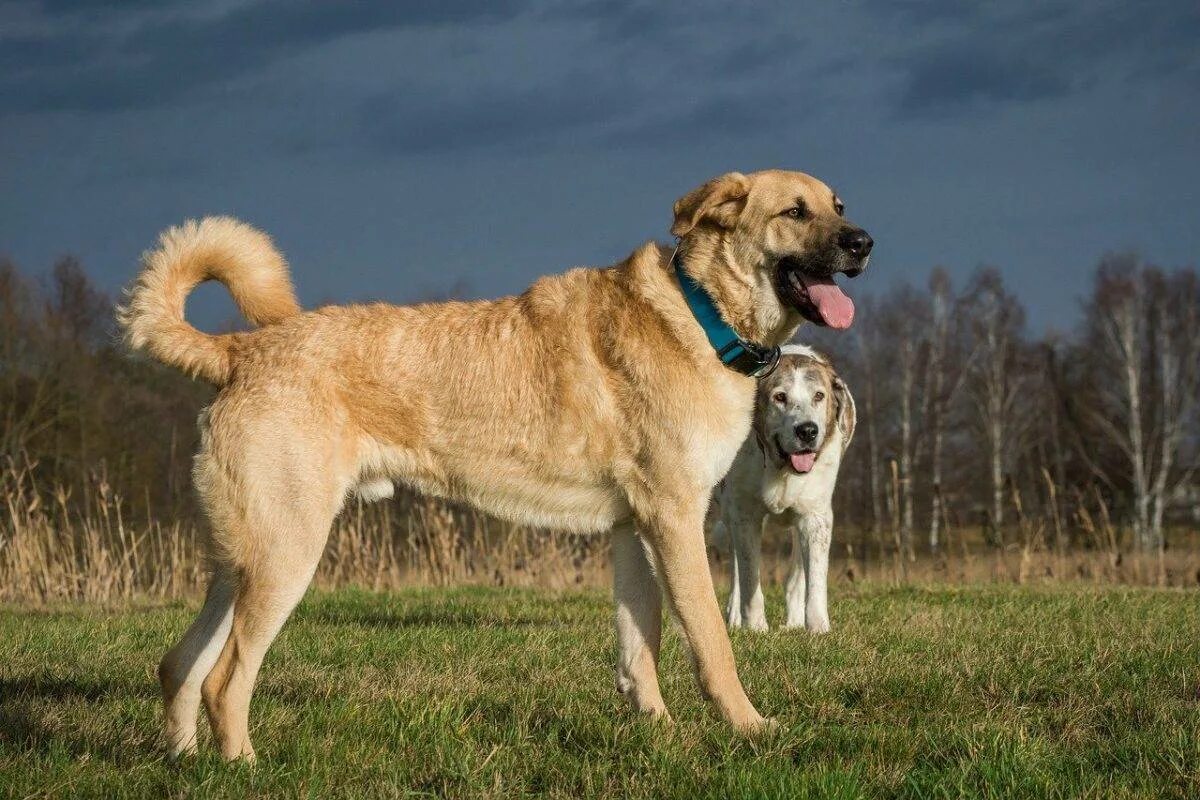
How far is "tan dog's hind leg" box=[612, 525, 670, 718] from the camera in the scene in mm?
4512

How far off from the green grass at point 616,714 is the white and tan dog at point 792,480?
66 cm

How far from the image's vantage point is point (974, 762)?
12.1 ft

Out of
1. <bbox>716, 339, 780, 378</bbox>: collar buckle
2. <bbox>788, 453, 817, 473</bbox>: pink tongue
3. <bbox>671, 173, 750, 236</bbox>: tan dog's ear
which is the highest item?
<bbox>671, 173, 750, 236</bbox>: tan dog's ear

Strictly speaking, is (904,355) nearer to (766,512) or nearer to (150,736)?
(766,512)

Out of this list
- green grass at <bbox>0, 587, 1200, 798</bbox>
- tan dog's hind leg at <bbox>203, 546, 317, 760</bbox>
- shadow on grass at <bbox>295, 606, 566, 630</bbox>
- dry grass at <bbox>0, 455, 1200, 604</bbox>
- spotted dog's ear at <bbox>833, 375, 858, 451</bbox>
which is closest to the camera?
green grass at <bbox>0, 587, 1200, 798</bbox>

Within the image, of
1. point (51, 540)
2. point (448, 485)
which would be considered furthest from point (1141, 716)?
point (51, 540)

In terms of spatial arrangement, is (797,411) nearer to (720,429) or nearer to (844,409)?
(844,409)

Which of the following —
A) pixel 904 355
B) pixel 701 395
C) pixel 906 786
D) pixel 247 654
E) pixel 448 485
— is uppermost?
pixel 904 355

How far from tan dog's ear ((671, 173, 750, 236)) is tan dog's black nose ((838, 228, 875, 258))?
0.41 meters

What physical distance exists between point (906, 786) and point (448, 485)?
1.88m

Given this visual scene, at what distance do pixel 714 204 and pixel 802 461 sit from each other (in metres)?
3.36

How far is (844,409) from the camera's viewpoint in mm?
8211

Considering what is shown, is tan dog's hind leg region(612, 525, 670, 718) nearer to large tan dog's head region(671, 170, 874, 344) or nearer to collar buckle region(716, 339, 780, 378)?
collar buckle region(716, 339, 780, 378)

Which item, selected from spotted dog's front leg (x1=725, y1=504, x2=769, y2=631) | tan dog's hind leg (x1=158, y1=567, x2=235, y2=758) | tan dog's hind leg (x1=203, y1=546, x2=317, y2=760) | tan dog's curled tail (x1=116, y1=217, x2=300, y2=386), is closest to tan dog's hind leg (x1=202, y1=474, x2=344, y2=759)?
tan dog's hind leg (x1=203, y1=546, x2=317, y2=760)
